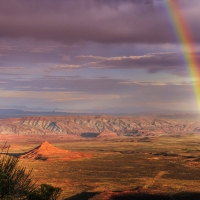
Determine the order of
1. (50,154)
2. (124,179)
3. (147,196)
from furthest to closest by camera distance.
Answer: (50,154) → (124,179) → (147,196)

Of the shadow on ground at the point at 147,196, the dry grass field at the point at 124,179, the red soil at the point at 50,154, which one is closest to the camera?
the shadow on ground at the point at 147,196

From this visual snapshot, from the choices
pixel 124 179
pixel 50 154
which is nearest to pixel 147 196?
pixel 124 179

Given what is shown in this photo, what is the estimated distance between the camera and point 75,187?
54.8 metres

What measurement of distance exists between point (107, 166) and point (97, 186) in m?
26.0

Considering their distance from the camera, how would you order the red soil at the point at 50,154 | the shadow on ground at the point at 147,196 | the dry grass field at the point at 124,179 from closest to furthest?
the shadow on ground at the point at 147,196 < the dry grass field at the point at 124,179 < the red soil at the point at 50,154

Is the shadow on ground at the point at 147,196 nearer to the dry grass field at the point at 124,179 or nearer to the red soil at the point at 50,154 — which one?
the dry grass field at the point at 124,179

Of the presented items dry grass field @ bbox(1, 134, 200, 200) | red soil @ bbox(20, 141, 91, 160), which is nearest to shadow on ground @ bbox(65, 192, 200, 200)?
dry grass field @ bbox(1, 134, 200, 200)

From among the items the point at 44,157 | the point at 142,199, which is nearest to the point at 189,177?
the point at 142,199

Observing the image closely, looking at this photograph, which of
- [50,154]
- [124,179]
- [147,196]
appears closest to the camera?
[147,196]

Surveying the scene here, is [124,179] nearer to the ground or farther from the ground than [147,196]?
nearer to the ground

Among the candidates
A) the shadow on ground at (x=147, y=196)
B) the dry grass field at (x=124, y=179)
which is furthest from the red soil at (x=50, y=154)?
the shadow on ground at (x=147, y=196)

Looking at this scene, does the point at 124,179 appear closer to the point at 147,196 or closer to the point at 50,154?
the point at 147,196

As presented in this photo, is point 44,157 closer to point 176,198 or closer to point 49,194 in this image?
point 176,198

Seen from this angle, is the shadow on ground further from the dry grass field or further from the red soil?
the red soil
